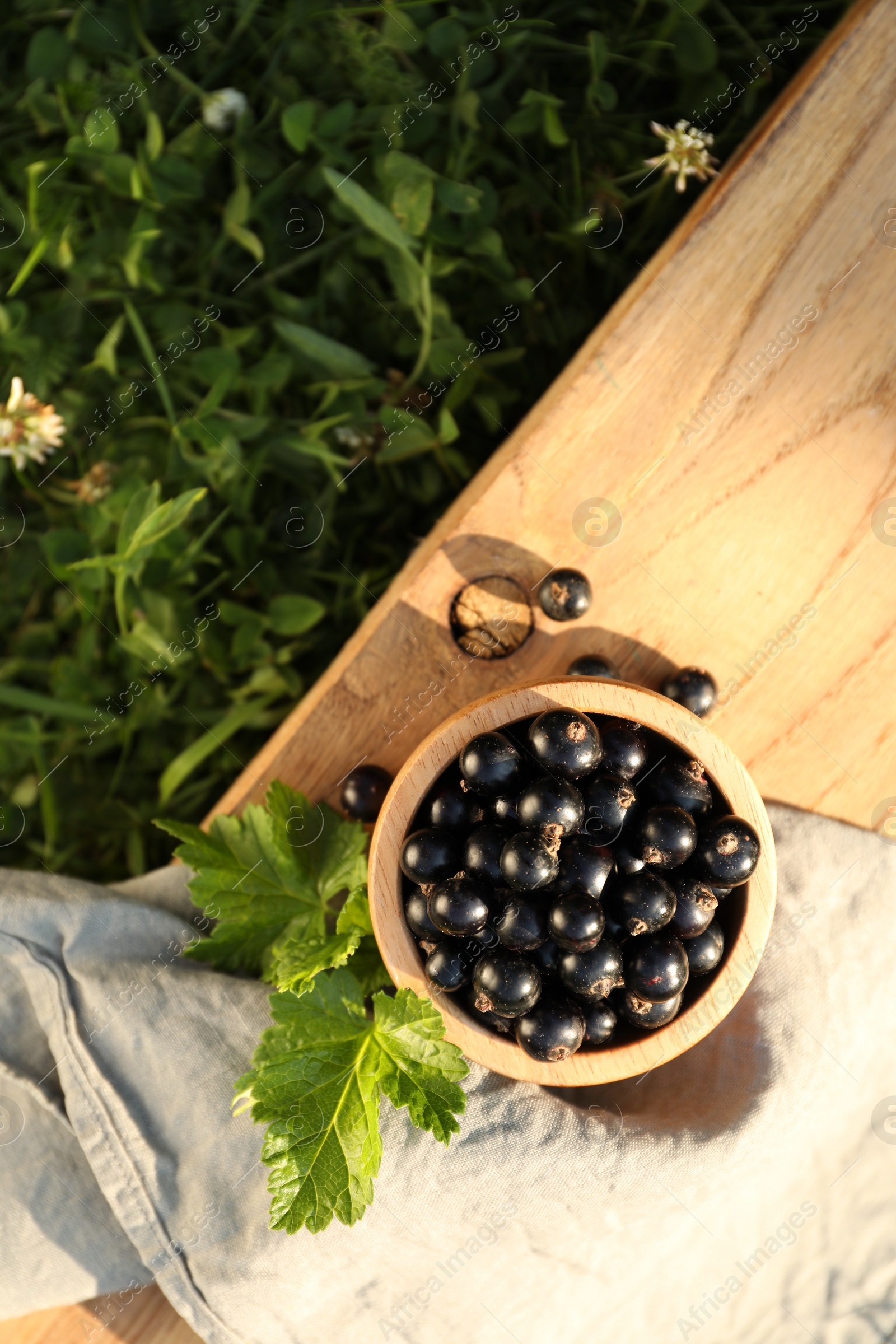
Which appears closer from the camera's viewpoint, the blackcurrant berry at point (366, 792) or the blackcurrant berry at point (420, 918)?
the blackcurrant berry at point (420, 918)

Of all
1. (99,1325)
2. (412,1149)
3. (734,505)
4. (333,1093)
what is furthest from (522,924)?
(99,1325)

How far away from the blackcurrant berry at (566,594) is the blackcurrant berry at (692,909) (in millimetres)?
447

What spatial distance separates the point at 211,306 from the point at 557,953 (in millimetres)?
1483

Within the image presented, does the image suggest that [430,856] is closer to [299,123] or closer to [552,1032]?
[552,1032]

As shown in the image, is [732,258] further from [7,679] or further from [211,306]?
[7,679]

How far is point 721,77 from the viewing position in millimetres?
1854

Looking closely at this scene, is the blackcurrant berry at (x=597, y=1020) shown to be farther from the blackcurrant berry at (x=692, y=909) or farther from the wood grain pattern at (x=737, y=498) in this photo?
the wood grain pattern at (x=737, y=498)

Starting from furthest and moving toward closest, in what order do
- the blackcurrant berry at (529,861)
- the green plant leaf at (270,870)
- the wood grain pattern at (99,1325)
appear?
the wood grain pattern at (99,1325) < the green plant leaf at (270,870) < the blackcurrant berry at (529,861)

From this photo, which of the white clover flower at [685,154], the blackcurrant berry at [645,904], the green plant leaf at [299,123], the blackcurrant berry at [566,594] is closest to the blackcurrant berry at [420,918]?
the blackcurrant berry at [645,904]

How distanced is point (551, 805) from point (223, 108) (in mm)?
1599

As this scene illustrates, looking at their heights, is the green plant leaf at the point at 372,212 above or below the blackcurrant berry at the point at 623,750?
above

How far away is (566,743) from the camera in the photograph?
1125 millimetres

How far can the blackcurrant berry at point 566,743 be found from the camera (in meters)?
1.13

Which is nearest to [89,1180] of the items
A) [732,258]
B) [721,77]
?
[732,258]
